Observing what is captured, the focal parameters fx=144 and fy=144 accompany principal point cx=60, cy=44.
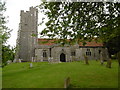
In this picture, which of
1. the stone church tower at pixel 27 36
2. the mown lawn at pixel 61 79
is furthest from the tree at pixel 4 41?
the stone church tower at pixel 27 36

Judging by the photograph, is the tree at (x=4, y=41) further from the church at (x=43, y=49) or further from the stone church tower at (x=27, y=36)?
the stone church tower at (x=27, y=36)

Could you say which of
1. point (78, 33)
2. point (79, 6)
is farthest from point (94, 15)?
point (78, 33)

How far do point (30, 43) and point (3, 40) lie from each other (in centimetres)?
3120

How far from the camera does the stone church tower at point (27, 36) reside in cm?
4350

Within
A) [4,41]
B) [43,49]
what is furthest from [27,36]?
[4,41]

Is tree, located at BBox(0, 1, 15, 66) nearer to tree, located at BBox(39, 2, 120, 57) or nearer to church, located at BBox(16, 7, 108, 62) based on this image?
tree, located at BBox(39, 2, 120, 57)

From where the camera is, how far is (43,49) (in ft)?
136

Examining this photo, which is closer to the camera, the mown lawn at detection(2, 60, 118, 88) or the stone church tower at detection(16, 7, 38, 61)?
the mown lawn at detection(2, 60, 118, 88)

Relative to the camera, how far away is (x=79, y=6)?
348 inches

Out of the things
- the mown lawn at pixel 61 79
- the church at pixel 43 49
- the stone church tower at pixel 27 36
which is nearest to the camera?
the mown lawn at pixel 61 79

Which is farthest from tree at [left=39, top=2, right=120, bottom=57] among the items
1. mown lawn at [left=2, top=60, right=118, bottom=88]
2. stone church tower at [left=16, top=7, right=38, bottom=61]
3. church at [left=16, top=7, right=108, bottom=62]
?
stone church tower at [left=16, top=7, right=38, bottom=61]

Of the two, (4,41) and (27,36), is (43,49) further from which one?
(4,41)

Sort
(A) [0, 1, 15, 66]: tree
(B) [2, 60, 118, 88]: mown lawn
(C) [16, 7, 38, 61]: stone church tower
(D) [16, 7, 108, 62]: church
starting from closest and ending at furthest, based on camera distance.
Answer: (B) [2, 60, 118, 88]: mown lawn → (A) [0, 1, 15, 66]: tree → (D) [16, 7, 108, 62]: church → (C) [16, 7, 38, 61]: stone church tower

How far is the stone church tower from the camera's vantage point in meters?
43.5
